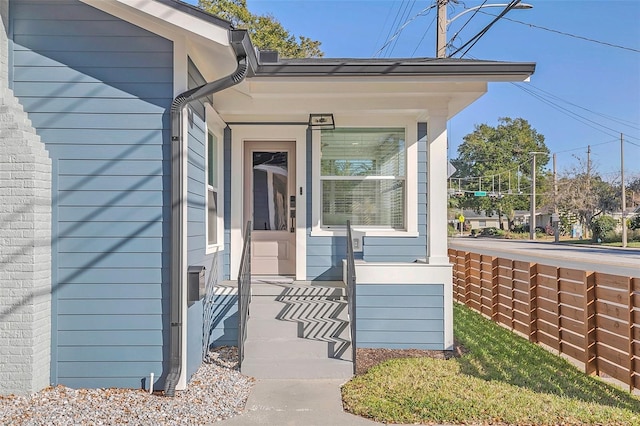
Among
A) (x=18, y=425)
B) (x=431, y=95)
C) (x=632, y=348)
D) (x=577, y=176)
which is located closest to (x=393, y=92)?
(x=431, y=95)

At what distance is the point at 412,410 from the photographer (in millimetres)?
3324

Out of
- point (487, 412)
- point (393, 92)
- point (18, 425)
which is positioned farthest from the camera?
point (393, 92)

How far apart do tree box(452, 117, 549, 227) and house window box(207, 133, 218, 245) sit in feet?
145

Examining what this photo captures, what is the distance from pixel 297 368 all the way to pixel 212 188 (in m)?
2.33

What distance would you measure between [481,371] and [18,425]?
3889 millimetres

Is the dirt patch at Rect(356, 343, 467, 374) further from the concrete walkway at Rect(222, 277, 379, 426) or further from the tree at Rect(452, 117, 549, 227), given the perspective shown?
the tree at Rect(452, 117, 549, 227)

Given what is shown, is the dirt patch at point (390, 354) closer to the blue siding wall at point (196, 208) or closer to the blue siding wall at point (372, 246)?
the blue siding wall at point (372, 246)

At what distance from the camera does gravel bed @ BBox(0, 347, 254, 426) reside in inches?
123

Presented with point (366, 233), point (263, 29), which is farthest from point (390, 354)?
point (263, 29)

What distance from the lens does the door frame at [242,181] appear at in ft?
18.8

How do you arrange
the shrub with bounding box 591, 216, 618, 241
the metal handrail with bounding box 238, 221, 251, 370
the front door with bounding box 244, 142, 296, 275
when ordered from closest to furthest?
1. the metal handrail with bounding box 238, 221, 251, 370
2. the front door with bounding box 244, 142, 296, 275
3. the shrub with bounding box 591, 216, 618, 241

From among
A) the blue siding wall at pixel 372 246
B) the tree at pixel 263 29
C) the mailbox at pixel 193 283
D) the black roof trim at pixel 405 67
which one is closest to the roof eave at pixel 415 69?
the black roof trim at pixel 405 67

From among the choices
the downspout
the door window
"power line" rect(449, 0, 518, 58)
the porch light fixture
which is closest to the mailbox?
the downspout

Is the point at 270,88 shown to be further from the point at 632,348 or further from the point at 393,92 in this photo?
the point at 632,348
